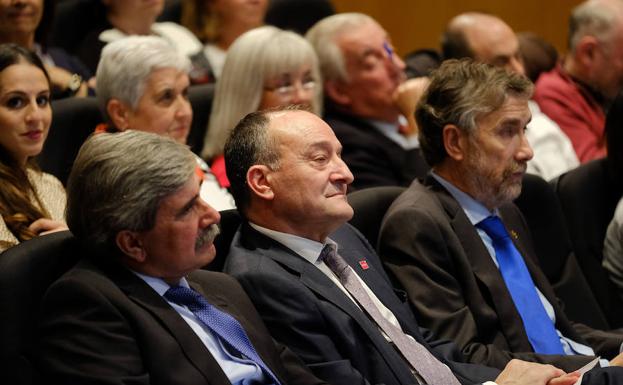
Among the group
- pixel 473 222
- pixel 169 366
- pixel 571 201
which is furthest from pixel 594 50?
pixel 169 366

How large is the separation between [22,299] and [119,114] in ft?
3.87

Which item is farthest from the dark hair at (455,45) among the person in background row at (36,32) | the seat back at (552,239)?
the person in background row at (36,32)

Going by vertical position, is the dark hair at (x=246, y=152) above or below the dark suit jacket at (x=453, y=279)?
above

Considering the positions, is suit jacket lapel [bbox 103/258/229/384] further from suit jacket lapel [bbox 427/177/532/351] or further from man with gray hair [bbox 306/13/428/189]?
man with gray hair [bbox 306/13/428/189]

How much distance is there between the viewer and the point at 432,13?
5641 mm

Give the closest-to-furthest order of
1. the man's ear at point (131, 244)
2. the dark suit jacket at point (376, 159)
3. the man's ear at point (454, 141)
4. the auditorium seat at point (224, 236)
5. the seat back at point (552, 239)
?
1. the man's ear at point (131, 244)
2. the auditorium seat at point (224, 236)
3. the man's ear at point (454, 141)
4. the seat back at point (552, 239)
5. the dark suit jacket at point (376, 159)

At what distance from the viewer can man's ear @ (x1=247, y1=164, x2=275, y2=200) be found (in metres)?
2.25

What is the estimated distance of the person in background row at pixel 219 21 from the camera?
4141 millimetres

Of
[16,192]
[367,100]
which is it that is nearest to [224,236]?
[16,192]

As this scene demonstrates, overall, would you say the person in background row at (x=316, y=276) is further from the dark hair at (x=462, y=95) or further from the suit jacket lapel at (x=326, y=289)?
the dark hair at (x=462, y=95)

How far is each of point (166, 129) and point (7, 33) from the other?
76cm

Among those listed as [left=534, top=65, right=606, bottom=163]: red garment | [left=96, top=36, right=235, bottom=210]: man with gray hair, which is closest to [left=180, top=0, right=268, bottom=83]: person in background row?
[left=96, top=36, right=235, bottom=210]: man with gray hair

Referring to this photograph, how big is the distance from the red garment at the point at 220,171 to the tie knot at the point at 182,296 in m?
1.12

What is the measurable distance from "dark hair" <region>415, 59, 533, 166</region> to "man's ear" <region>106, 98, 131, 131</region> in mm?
860
